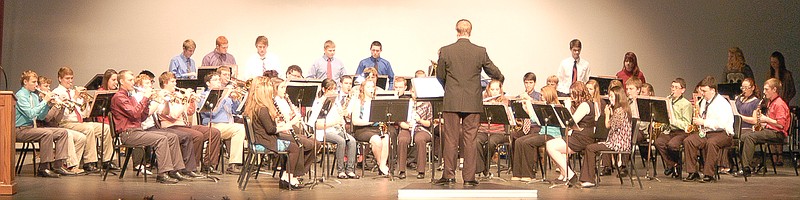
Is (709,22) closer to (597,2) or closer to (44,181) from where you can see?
(597,2)

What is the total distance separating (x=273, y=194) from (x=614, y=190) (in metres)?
2.97

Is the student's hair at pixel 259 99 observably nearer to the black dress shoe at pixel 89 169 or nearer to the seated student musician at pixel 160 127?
the seated student musician at pixel 160 127

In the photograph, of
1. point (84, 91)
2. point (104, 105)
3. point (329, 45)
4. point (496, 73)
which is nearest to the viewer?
point (496, 73)

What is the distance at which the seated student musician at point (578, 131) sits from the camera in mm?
9617

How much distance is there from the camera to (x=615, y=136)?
9.46 metres

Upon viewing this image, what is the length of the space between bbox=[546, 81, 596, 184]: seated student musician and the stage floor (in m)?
0.33

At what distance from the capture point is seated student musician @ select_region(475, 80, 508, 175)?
10.7m

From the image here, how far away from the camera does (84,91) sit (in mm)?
10852

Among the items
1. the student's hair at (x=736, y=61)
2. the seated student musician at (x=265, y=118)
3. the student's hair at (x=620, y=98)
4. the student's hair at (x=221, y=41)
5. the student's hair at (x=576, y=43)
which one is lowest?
the seated student musician at (x=265, y=118)

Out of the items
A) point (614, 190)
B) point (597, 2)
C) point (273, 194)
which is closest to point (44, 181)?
A: point (273, 194)

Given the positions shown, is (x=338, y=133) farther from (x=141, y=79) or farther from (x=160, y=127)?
(x=141, y=79)

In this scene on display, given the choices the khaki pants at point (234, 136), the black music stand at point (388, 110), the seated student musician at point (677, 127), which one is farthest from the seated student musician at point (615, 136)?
the khaki pants at point (234, 136)

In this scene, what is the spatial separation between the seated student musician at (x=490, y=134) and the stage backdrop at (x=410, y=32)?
→ 3.31 m

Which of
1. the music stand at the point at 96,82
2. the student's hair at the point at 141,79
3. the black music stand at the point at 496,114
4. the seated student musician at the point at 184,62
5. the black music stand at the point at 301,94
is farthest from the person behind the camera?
the seated student musician at the point at 184,62
